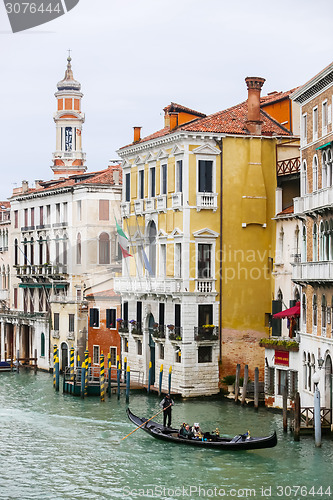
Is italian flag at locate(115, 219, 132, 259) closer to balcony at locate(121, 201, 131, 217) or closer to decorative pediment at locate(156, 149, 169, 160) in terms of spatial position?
balcony at locate(121, 201, 131, 217)

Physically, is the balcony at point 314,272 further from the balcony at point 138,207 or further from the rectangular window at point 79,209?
the rectangular window at point 79,209

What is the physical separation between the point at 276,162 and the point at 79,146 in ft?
107

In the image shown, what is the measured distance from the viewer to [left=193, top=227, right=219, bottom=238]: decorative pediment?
41.0 m

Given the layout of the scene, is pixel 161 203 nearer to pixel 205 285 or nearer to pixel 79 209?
pixel 205 285

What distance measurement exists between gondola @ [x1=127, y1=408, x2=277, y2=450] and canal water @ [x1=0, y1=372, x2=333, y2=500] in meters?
0.22

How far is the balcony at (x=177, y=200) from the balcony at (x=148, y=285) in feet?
9.06

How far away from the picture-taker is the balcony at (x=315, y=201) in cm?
3088

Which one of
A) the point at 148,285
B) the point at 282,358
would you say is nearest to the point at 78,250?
the point at 148,285

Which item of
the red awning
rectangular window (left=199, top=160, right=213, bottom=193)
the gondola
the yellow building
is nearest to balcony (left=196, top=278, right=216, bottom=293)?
the yellow building

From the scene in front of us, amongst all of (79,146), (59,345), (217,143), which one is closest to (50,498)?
(217,143)

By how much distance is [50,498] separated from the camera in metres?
25.1

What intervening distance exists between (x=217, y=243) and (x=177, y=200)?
2.20 metres

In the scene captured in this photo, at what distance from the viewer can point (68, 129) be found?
72375mm

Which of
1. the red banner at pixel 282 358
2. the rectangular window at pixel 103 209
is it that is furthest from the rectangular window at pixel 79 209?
the red banner at pixel 282 358
